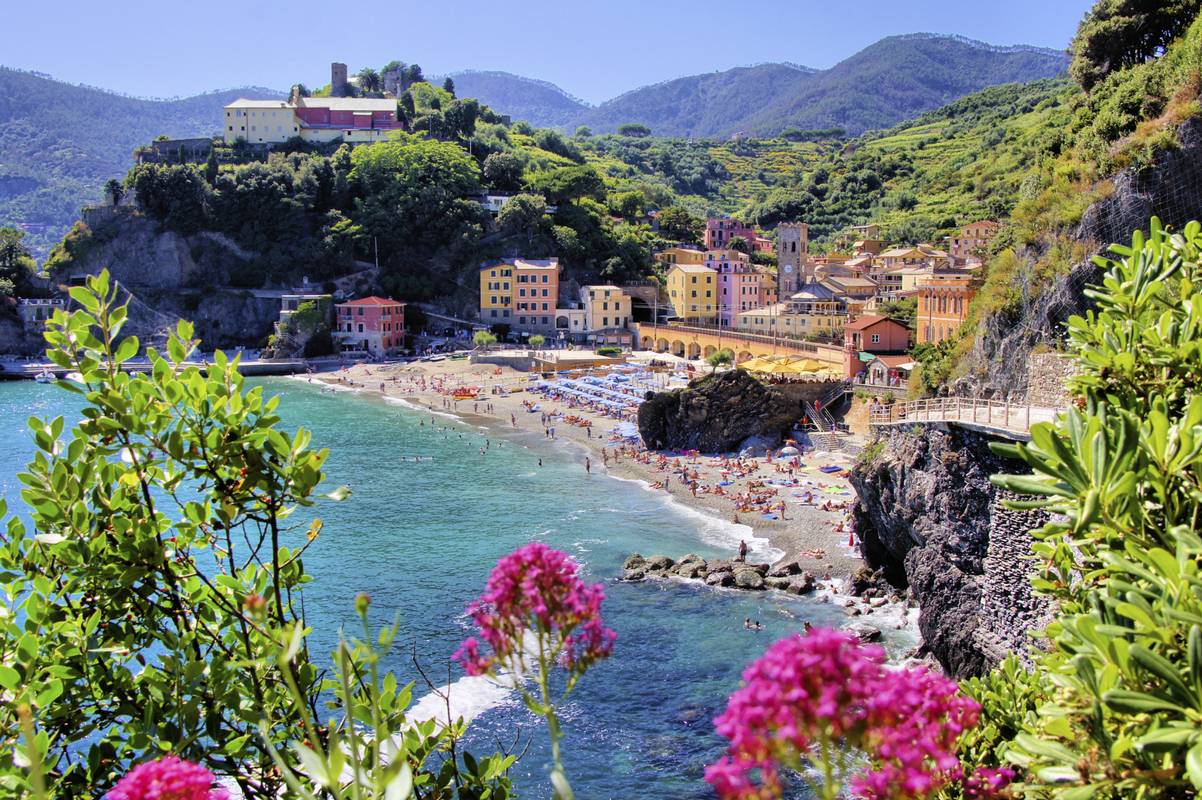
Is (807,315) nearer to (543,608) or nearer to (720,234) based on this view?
(720,234)

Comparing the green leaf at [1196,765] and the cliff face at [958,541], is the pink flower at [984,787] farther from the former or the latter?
the cliff face at [958,541]

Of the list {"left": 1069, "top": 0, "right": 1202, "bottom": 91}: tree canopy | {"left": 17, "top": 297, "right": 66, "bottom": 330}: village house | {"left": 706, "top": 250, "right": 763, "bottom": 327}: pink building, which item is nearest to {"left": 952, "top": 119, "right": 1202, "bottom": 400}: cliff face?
{"left": 1069, "top": 0, "right": 1202, "bottom": 91}: tree canopy

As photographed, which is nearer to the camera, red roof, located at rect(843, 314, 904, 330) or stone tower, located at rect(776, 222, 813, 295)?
red roof, located at rect(843, 314, 904, 330)

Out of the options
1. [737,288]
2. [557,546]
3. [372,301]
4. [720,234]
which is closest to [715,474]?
[557,546]

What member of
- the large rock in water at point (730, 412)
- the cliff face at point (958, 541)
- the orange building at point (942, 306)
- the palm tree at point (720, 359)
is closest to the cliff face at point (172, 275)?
the palm tree at point (720, 359)

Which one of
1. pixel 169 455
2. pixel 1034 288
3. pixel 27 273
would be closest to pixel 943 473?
pixel 1034 288

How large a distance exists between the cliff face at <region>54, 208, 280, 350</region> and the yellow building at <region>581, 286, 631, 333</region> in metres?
24.1

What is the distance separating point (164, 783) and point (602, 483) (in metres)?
30.8

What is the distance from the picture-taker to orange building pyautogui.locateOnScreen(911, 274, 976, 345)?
3438cm

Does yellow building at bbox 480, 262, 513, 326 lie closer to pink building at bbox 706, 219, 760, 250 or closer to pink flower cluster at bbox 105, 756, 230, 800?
pink building at bbox 706, 219, 760, 250

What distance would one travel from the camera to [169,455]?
13.2ft

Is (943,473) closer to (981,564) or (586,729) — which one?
(981,564)

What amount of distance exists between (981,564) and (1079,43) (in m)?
24.9

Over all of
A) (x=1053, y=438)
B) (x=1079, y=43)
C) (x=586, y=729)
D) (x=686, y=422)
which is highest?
(x=1079, y=43)
